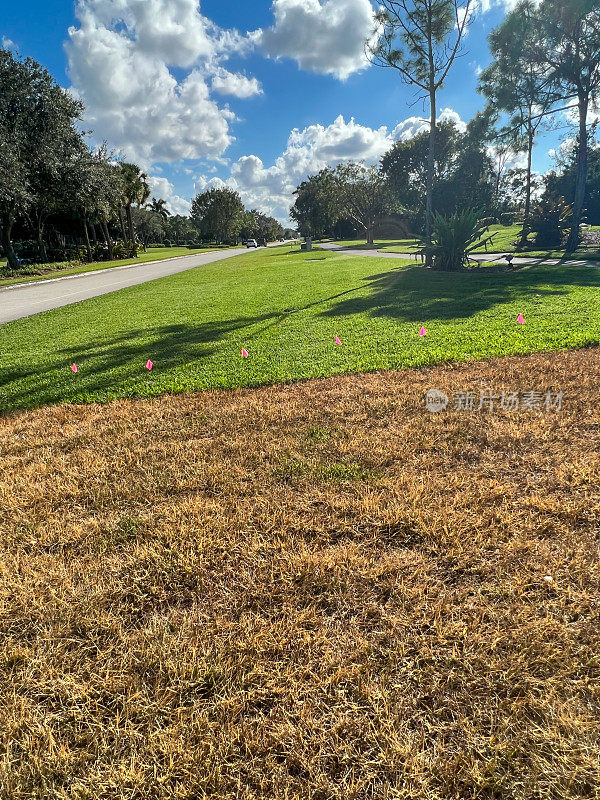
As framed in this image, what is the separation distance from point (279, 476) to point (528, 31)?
25.6m

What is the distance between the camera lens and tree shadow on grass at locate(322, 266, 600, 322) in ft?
27.0

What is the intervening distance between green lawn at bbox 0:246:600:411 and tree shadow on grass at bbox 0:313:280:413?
0.02 m

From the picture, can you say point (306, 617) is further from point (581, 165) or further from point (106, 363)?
point (581, 165)

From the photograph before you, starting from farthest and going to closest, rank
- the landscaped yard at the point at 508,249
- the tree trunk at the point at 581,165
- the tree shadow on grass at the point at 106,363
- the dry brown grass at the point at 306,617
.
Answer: the landscaped yard at the point at 508,249 → the tree trunk at the point at 581,165 → the tree shadow on grass at the point at 106,363 → the dry brown grass at the point at 306,617

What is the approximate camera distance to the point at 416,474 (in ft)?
8.99

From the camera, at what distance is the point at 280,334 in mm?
7004

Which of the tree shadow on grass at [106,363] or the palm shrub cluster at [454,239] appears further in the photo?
the palm shrub cluster at [454,239]

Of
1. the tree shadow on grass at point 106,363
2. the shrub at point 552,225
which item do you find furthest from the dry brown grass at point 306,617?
the shrub at point 552,225

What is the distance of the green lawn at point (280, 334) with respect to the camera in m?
5.08

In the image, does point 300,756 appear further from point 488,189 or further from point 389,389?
point 488,189

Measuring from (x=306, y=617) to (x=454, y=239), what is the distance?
1560cm

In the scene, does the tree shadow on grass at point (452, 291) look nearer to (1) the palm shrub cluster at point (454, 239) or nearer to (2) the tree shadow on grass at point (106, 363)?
(1) the palm shrub cluster at point (454, 239)

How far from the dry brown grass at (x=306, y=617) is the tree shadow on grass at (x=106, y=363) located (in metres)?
1.65

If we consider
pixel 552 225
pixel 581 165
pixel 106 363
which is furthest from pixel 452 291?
pixel 552 225
